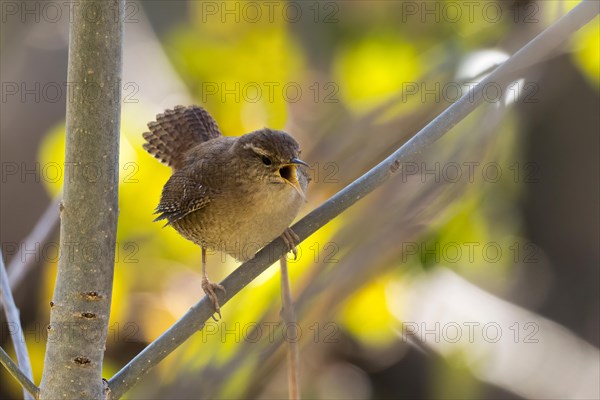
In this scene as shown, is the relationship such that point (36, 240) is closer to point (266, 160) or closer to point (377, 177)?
point (266, 160)

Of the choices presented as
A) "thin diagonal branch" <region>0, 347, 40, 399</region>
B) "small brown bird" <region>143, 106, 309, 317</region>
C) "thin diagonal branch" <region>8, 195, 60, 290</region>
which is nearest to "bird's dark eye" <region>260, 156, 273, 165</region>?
"small brown bird" <region>143, 106, 309, 317</region>

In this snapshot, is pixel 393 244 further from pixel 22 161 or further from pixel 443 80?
pixel 22 161

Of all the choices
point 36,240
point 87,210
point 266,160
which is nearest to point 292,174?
point 266,160

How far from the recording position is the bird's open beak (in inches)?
92.2

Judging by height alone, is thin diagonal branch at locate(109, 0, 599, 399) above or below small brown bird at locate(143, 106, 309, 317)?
above

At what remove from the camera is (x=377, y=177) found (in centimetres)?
160

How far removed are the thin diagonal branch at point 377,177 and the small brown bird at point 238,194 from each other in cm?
47

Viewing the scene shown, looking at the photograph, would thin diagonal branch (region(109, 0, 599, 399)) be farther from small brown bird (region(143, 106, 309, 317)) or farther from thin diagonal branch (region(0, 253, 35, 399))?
small brown bird (region(143, 106, 309, 317))

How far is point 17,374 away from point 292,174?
1.19 m

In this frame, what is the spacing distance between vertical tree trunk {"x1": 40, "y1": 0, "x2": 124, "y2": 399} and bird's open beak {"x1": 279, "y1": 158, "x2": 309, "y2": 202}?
0.85 meters

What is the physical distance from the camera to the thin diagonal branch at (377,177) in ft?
4.42

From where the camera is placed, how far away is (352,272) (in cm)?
137

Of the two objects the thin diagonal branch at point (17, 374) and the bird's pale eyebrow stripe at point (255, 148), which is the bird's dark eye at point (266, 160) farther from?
the thin diagonal branch at point (17, 374)

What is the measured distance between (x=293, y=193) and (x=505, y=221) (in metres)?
1.51
